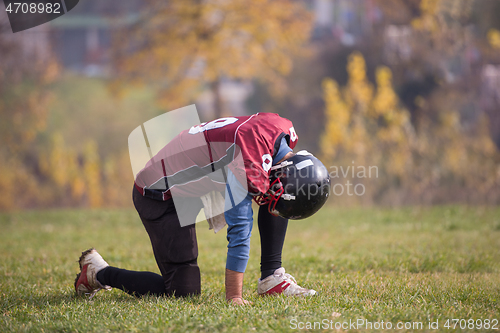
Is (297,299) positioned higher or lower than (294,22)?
lower

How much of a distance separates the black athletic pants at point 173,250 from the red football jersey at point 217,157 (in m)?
0.13

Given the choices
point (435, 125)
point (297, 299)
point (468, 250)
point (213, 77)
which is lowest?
point (468, 250)

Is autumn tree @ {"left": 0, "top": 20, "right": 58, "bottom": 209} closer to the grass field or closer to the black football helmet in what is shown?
the grass field

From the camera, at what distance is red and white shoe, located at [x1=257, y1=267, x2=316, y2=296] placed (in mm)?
3426

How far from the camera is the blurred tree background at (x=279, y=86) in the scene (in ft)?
35.9

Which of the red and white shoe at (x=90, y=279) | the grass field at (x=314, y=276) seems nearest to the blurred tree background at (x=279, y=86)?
the grass field at (x=314, y=276)

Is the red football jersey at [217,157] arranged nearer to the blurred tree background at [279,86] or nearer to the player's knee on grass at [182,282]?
the player's knee on grass at [182,282]

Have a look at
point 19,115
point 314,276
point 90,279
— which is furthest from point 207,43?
point 90,279

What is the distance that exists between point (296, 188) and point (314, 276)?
160 cm

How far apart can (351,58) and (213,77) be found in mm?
3926

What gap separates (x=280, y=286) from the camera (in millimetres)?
3453

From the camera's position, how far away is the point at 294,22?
42.0ft

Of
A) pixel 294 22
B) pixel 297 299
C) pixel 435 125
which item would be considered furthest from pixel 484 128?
pixel 297 299

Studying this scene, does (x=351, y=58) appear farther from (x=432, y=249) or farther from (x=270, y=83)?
(x=432, y=249)
